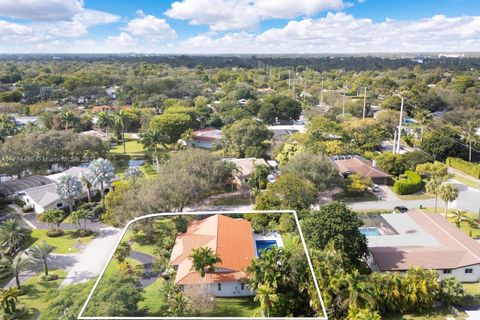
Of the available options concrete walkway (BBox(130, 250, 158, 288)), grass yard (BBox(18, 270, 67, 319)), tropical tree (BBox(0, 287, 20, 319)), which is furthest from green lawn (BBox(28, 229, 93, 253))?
concrete walkway (BBox(130, 250, 158, 288))

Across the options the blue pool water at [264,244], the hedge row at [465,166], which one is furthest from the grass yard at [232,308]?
the hedge row at [465,166]

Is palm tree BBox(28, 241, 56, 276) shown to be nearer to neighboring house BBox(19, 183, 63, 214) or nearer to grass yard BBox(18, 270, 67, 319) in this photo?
grass yard BBox(18, 270, 67, 319)

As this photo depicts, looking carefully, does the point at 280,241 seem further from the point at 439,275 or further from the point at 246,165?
the point at 246,165

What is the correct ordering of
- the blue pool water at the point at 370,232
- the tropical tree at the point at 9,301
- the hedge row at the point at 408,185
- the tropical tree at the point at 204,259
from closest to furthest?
the tropical tree at the point at 204,259
the tropical tree at the point at 9,301
the blue pool water at the point at 370,232
the hedge row at the point at 408,185

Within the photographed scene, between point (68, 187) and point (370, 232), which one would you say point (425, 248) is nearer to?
point (370, 232)

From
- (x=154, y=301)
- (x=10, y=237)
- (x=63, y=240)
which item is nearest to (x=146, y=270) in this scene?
(x=154, y=301)

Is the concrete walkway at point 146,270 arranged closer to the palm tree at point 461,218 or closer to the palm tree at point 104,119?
the palm tree at point 461,218

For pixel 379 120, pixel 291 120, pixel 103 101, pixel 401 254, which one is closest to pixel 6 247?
pixel 401 254
